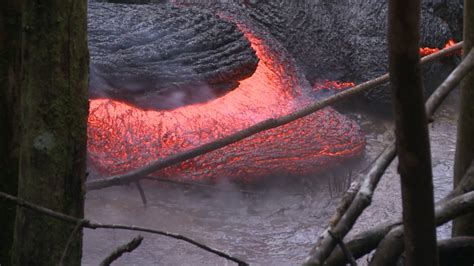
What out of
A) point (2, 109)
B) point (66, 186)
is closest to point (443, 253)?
point (66, 186)

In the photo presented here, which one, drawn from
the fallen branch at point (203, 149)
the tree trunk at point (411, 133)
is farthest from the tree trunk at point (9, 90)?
the tree trunk at point (411, 133)

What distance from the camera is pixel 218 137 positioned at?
17.1 feet

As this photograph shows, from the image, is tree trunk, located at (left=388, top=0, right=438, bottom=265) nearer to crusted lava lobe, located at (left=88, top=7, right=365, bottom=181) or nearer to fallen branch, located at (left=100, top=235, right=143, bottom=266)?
fallen branch, located at (left=100, top=235, right=143, bottom=266)

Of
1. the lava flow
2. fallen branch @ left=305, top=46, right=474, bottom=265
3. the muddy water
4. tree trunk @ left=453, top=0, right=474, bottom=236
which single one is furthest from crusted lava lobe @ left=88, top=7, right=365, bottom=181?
fallen branch @ left=305, top=46, right=474, bottom=265

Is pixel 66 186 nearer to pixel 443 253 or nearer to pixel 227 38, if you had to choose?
pixel 443 253

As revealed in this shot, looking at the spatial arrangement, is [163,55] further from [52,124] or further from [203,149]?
[52,124]

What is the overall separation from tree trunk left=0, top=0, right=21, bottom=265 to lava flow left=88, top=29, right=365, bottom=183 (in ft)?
9.07

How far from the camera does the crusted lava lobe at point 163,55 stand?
16.4ft

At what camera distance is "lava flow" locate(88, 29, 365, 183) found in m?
4.88

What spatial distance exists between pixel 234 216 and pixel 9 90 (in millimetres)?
2500

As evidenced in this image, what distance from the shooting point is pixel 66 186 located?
1754 millimetres

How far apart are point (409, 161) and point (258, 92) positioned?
4598 millimetres

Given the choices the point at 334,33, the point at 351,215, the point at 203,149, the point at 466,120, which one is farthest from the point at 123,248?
the point at 334,33

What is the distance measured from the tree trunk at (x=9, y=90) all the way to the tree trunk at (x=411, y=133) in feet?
3.43
